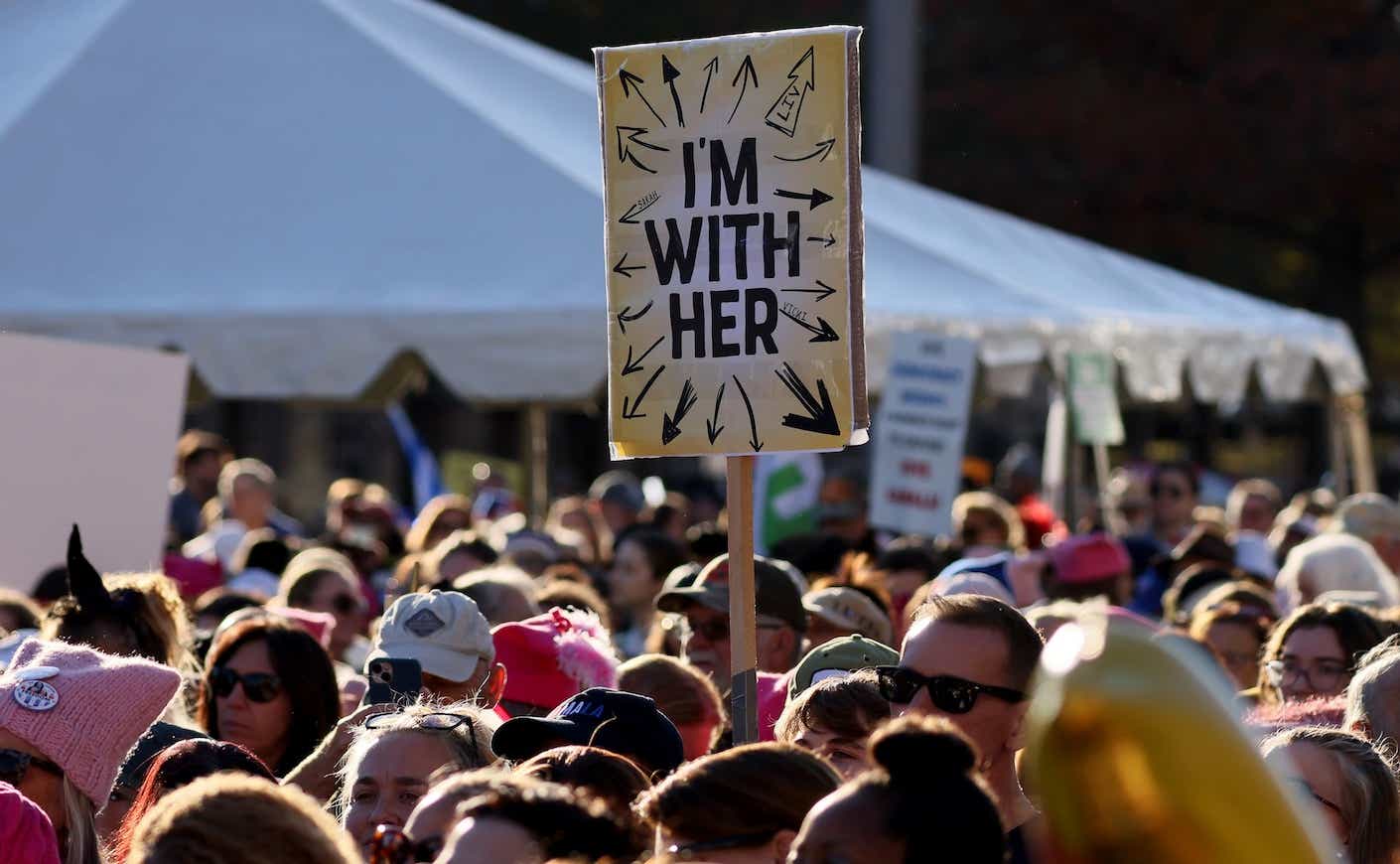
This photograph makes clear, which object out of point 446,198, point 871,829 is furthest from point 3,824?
point 446,198

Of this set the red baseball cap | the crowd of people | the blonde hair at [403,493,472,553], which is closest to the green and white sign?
the crowd of people

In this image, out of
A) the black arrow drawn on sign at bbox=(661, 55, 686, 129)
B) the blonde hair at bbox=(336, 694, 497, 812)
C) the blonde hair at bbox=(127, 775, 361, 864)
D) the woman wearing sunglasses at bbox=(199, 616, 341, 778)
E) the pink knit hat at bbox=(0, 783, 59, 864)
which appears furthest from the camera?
the woman wearing sunglasses at bbox=(199, 616, 341, 778)

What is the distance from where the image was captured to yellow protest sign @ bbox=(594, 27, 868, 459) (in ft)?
13.6

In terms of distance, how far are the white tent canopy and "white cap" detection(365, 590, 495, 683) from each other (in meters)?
4.27

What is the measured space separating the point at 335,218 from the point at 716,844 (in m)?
7.61

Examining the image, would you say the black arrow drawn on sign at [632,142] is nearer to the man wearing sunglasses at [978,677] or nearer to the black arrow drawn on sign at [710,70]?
the black arrow drawn on sign at [710,70]

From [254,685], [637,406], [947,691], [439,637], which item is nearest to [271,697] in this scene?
[254,685]

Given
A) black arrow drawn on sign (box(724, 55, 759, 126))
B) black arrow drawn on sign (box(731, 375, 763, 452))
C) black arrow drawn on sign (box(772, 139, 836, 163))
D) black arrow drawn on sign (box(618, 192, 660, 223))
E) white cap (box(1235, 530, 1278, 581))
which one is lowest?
white cap (box(1235, 530, 1278, 581))

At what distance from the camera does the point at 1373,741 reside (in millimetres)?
4332

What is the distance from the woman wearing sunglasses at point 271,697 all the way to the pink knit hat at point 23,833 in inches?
67.8

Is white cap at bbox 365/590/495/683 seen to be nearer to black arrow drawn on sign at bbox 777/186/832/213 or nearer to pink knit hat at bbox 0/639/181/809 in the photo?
pink knit hat at bbox 0/639/181/809

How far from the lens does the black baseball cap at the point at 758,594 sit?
18.7 ft

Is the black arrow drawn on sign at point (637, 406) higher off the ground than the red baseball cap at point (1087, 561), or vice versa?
the black arrow drawn on sign at point (637, 406)

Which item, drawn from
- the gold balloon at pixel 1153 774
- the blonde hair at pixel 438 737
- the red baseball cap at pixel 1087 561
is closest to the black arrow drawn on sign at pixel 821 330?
the blonde hair at pixel 438 737
